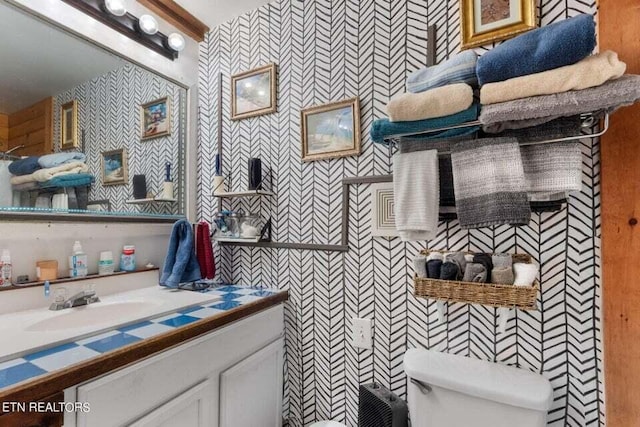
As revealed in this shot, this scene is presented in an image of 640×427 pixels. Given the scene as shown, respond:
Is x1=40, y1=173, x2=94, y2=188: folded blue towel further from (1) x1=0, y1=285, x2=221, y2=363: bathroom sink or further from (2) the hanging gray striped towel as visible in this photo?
(2) the hanging gray striped towel

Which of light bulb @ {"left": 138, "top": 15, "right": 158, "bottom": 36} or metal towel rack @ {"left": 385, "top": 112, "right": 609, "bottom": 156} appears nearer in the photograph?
metal towel rack @ {"left": 385, "top": 112, "right": 609, "bottom": 156}

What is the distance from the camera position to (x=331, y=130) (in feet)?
4.52

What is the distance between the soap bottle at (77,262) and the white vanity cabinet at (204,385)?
2.08 ft

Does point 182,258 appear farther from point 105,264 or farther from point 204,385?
point 204,385

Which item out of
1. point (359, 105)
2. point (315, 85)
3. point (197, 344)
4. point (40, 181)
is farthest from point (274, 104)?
point (197, 344)

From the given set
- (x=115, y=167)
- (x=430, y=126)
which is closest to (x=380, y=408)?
(x=430, y=126)

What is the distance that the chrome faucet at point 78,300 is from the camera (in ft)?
3.66

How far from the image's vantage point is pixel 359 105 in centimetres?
132

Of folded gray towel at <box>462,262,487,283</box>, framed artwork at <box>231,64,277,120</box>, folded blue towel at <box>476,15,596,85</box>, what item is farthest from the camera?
framed artwork at <box>231,64,277,120</box>

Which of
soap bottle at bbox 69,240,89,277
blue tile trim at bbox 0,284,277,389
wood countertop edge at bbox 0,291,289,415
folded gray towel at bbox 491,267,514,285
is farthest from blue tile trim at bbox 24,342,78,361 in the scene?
folded gray towel at bbox 491,267,514,285

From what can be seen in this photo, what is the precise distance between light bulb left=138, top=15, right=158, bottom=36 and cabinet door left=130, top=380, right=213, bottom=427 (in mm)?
1547

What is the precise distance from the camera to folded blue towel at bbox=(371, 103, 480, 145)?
2.92ft

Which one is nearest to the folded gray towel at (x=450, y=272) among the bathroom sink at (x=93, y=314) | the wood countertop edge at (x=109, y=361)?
the wood countertop edge at (x=109, y=361)

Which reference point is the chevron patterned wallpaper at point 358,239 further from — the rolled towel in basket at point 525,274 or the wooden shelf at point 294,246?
the rolled towel in basket at point 525,274
